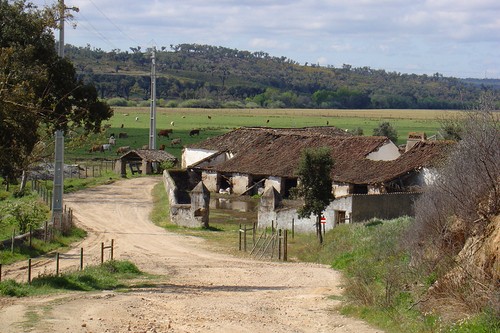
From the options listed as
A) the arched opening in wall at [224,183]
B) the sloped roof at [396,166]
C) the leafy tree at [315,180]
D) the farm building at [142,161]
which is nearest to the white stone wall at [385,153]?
the sloped roof at [396,166]

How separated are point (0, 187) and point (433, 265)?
37.8 meters

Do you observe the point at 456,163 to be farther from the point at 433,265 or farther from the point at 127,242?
the point at 127,242

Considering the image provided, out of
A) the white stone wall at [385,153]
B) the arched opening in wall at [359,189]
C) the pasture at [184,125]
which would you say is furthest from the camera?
the pasture at [184,125]

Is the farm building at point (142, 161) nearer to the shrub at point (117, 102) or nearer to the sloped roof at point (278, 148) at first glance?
the sloped roof at point (278, 148)

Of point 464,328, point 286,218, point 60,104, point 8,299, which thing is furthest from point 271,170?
point 464,328

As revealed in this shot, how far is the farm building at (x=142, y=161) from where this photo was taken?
61.1 meters

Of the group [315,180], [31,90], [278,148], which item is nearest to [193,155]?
[278,148]

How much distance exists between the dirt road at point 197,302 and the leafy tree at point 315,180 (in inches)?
159

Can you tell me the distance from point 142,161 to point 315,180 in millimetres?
30562

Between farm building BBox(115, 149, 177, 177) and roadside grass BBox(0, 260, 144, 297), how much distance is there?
1399 inches

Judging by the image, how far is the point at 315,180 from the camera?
33.4 metres

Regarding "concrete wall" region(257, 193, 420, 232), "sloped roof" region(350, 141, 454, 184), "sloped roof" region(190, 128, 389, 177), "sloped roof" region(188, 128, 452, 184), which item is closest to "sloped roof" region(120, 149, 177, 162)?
"sloped roof" region(188, 128, 452, 184)

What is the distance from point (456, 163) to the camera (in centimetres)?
1780

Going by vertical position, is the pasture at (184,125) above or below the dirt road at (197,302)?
Result: above
